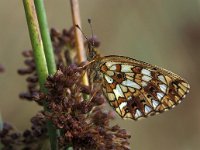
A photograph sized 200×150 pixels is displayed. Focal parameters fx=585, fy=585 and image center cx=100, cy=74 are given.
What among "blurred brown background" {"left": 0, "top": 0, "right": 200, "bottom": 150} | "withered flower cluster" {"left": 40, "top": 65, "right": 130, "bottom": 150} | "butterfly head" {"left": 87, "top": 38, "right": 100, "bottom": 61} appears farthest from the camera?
"blurred brown background" {"left": 0, "top": 0, "right": 200, "bottom": 150}

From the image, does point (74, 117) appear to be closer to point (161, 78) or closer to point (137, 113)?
point (137, 113)

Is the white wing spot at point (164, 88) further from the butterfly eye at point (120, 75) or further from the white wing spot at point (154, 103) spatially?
the butterfly eye at point (120, 75)

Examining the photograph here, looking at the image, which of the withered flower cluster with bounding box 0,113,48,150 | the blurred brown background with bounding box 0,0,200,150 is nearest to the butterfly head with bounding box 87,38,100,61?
the withered flower cluster with bounding box 0,113,48,150

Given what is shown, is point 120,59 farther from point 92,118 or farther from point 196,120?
point 196,120

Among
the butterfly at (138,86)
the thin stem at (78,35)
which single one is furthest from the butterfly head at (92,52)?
the thin stem at (78,35)

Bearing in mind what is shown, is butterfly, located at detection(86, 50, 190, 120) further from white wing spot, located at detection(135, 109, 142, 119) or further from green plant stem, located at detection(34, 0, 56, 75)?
A: green plant stem, located at detection(34, 0, 56, 75)

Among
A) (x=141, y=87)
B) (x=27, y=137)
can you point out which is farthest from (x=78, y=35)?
(x=27, y=137)

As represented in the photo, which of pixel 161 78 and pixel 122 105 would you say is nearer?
pixel 122 105
